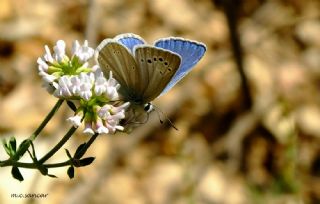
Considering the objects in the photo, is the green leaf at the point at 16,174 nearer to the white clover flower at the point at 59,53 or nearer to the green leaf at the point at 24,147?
the green leaf at the point at 24,147

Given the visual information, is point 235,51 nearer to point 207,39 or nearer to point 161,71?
point 207,39

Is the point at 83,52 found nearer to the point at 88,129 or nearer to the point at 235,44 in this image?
the point at 88,129

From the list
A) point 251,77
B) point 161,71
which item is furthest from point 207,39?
point 161,71

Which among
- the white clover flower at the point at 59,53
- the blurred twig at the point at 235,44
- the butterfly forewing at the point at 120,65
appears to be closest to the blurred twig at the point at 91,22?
the blurred twig at the point at 235,44

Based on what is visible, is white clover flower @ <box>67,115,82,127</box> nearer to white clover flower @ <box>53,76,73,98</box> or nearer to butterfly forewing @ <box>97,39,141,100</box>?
white clover flower @ <box>53,76,73,98</box>

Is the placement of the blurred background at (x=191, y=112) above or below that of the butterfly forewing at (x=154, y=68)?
below

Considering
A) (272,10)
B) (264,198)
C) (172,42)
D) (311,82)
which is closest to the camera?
(172,42)
